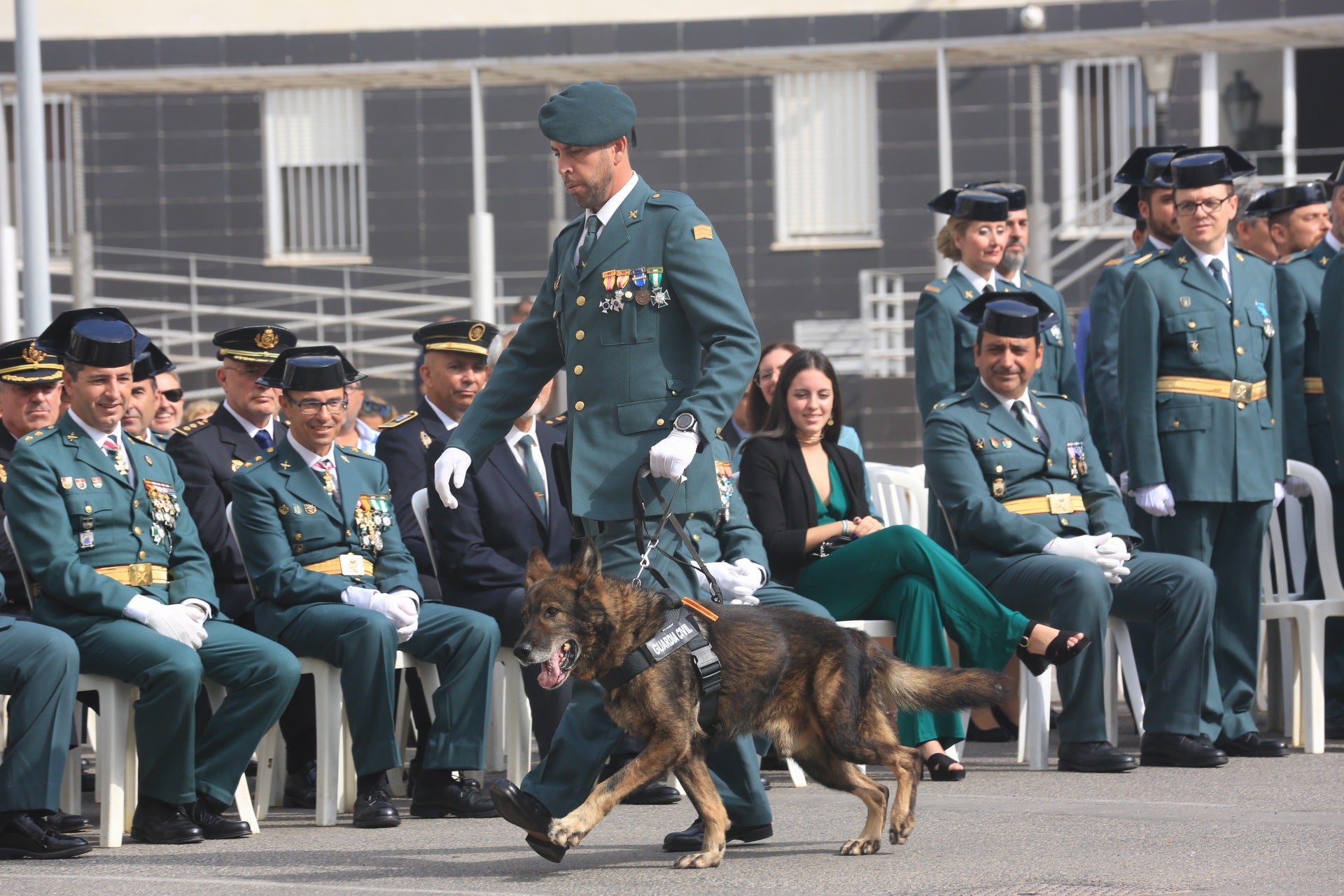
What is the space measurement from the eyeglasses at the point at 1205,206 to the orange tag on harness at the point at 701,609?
3.36 meters

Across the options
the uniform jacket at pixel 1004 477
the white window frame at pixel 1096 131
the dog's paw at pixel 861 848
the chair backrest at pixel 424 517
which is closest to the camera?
the dog's paw at pixel 861 848

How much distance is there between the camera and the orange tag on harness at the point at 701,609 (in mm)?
5668

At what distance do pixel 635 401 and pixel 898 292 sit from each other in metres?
13.3

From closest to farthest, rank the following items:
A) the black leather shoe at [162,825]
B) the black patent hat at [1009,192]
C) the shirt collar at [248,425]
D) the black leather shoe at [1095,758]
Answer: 1. the black leather shoe at [162,825]
2. the black leather shoe at [1095,758]
3. the shirt collar at [248,425]
4. the black patent hat at [1009,192]

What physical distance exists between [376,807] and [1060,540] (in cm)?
278

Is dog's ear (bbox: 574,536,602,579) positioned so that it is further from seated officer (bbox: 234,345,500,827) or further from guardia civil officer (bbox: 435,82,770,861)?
seated officer (bbox: 234,345,500,827)

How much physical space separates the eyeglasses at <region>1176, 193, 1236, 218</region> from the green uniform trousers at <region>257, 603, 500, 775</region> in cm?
322

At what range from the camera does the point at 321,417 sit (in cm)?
737

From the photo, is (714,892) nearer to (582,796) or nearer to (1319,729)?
(582,796)

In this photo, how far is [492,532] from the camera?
25.3ft

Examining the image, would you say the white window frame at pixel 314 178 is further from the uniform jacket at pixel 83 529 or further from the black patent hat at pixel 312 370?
the uniform jacket at pixel 83 529

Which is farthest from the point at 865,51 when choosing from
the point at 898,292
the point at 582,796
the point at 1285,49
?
the point at 582,796

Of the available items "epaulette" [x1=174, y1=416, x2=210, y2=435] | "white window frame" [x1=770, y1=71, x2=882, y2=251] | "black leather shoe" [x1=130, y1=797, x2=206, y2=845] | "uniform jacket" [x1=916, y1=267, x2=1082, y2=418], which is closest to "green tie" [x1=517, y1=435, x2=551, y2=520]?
"epaulette" [x1=174, y1=416, x2=210, y2=435]

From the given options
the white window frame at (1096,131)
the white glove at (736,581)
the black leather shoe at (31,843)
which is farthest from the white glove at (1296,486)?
the white window frame at (1096,131)
